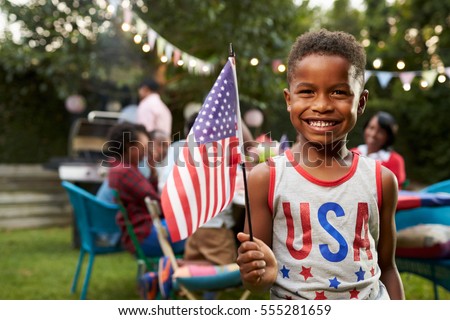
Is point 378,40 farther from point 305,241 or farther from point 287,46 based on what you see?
point 305,241

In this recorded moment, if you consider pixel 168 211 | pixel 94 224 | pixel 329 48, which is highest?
pixel 329 48

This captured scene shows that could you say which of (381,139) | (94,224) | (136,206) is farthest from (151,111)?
(381,139)

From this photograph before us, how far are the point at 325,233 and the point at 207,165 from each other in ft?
1.29

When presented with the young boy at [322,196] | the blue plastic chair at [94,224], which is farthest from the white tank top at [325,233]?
the blue plastic chair at [94,224]

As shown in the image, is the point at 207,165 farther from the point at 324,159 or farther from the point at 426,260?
the point at 426,260

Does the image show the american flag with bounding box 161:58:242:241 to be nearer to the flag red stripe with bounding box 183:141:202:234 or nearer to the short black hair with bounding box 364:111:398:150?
the flag red stripe with bounding box 183:141:202:234

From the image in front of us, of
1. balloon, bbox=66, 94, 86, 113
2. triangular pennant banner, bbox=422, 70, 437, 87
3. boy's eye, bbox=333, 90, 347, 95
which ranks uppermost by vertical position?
triangular pennant banner, bbox=422, 70, 437, 87

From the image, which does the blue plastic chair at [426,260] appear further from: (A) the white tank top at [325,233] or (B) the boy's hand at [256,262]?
(B) the boy's hand at [256,262]

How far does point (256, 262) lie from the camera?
1.38 metres

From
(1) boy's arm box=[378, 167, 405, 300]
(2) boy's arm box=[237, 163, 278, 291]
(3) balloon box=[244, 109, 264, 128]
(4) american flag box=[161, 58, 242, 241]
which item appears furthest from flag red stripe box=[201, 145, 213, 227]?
(3) balloon box=[244, 109, 264, 128]

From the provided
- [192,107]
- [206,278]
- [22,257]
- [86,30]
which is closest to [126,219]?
[206,278]

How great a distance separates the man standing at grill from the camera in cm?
645

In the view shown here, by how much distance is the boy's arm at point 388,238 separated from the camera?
1553mm

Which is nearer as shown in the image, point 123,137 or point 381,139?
point 123,137
